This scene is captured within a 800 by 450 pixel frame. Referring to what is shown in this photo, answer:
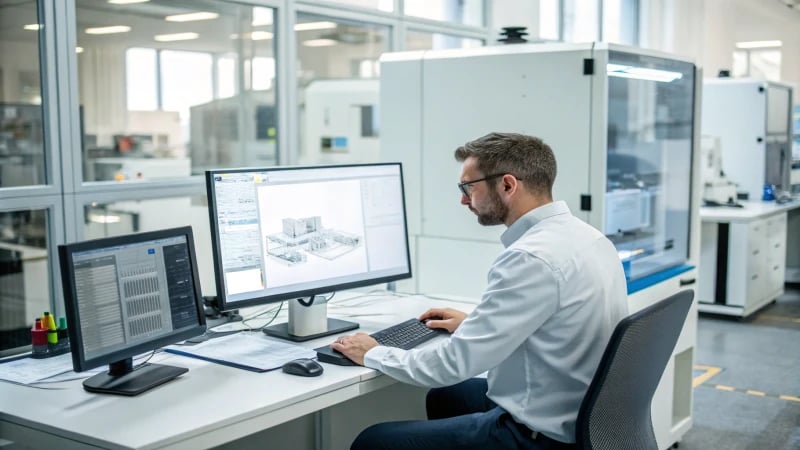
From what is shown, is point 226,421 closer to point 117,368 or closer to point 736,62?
point 117,368

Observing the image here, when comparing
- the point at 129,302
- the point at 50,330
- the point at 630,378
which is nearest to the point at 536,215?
the point at 630,378

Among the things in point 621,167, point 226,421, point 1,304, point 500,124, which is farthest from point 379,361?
point 1,304

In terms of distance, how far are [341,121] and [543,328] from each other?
3.43 meters

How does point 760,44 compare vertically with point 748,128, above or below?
above

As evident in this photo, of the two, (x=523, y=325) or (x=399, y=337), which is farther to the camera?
(x=399, y=337)

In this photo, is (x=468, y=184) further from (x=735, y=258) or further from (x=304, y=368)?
(x=735, y=258)

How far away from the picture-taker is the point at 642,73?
290 cm

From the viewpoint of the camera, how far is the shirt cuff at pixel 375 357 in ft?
6.17

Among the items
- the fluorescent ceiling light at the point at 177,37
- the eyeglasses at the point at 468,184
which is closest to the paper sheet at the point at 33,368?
the eyeglasses at the point at 468,184

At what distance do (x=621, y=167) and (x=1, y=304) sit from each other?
338cm

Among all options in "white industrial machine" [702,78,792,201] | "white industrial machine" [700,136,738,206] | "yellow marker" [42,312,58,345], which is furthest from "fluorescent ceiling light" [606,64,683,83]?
"white industrial machine" [702,78,792,201]

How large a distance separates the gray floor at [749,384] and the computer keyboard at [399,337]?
1.50 meters

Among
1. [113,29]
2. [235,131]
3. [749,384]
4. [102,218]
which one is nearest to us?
[102,218]

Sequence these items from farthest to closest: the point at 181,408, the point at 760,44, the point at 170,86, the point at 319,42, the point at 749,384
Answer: the point at 319,42 → the point at 760,44 → the point at 170,86 → the point at 749,384 → the point at 181,408
